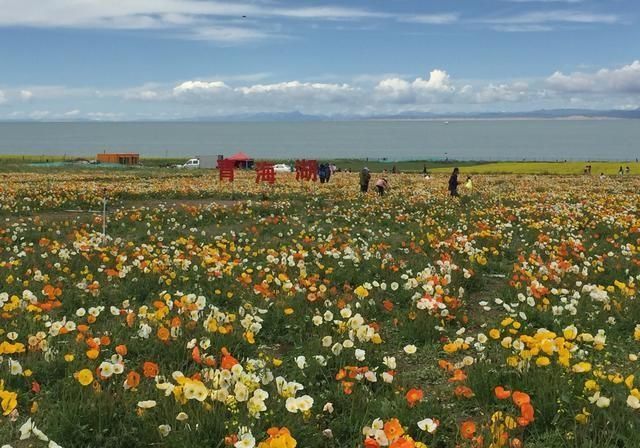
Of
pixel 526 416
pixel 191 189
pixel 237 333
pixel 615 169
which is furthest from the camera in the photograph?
pixel 615 169

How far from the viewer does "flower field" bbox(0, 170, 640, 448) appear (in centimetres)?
419

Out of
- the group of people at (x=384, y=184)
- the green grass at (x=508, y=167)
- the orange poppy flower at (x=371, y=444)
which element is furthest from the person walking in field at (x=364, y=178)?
the green grass at (x=508, y=167)

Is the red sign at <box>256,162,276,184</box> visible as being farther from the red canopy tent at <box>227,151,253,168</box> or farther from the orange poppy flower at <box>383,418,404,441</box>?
the orange poppy flower at <box>383,418,404,441</box>

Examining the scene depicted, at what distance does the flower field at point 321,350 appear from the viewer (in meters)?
4.19

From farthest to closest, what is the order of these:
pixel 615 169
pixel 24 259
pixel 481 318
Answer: pixel 615 169, pixel 24 259, pixel 481 318

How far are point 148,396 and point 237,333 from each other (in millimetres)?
1837

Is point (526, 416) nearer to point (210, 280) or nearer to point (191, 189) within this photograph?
point (210, 280)

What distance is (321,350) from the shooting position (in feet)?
20.0

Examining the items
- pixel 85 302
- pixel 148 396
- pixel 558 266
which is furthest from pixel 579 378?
pixel 85 302

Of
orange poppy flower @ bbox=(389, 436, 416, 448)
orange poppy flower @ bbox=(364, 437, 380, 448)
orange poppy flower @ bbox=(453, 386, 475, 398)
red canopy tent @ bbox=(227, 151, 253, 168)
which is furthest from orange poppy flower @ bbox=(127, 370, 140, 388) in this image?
red canopy tent @ bbox=(227, 151, 253, 168)

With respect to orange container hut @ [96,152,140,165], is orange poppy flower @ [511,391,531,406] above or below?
below

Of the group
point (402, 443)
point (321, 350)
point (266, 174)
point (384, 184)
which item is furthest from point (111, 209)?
point (402, 443)

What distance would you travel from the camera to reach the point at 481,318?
793 centimetres

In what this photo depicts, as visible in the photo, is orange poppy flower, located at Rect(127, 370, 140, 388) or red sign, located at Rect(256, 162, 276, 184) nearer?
orange poppy flower, located at Rect(127, 370, 140, 388)
